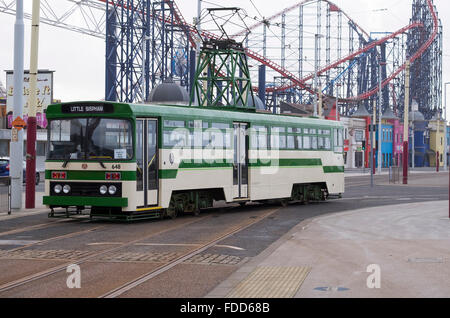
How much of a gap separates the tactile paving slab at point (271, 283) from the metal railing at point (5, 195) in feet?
39.9

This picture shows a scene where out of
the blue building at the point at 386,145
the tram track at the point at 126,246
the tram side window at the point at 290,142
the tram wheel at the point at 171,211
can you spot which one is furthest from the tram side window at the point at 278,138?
the blue building at the point at 386,145

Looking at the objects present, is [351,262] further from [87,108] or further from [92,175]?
[87,108]

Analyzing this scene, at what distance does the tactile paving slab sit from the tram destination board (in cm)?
868

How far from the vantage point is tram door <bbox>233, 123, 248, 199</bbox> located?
23281mm

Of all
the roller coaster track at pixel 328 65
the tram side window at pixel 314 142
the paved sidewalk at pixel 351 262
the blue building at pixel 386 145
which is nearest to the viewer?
A: the paved sidewalk at pixel 351 262

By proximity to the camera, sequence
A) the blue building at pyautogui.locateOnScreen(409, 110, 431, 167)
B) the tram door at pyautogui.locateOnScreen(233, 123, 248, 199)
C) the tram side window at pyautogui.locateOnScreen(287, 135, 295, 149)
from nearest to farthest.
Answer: the tram door at pyautogui.locateOnScreen(233, 123, 248, 199)
the tram side window at pyautogui.locateOnScreen(287, 135, 295, 149)
the blue building at pyautogui.locateOnScreen(409, 110, 431, 167)

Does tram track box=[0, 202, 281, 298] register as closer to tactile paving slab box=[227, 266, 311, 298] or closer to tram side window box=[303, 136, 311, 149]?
tactile paving slab box=[227, 266, 311, 298]

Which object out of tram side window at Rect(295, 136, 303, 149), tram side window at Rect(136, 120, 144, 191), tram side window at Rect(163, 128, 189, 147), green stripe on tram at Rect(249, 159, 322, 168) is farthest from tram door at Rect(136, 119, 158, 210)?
tram side window at Rect(295, 136, 303, 149)

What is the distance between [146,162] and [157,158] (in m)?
0.42

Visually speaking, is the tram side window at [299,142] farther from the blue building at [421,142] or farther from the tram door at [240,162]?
the blue building at [421,142]

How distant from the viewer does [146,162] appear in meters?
19.6

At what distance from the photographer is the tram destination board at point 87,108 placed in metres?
19.2
